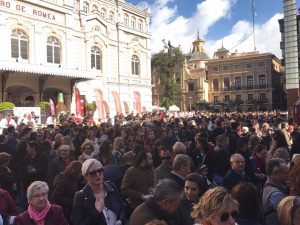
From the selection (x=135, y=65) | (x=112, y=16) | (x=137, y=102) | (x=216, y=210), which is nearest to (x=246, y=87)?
(x=135, y=65)

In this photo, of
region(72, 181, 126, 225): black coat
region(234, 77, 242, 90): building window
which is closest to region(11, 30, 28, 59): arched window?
region(72, 181, 126, 225): black coat

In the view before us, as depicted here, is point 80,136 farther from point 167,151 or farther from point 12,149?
point 167,151

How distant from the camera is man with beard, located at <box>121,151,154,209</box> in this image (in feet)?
17.2

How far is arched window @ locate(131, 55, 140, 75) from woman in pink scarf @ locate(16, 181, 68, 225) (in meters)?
35.7

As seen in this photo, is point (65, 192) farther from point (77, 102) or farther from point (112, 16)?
point (112, 16)

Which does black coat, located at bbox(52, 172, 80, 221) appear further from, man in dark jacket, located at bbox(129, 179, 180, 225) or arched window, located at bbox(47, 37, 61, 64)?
arched window, located at bbox(47, 37, 61, 64)

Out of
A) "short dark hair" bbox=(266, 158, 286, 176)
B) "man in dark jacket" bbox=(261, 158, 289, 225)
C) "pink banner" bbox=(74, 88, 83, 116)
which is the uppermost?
"pink banner" bbox=(74, 88, 83, 116)

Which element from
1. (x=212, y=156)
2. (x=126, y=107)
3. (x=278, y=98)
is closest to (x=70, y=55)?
(x=126, y=107)

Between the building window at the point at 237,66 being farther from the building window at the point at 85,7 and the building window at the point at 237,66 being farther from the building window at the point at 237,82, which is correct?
the building window at the point at 85,7

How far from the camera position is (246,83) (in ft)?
219

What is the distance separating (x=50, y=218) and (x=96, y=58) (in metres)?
31.2

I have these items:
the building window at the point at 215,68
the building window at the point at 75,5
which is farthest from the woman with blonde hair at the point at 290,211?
the building window at the point at 215,68

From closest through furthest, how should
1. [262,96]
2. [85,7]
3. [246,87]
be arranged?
[85,7]
[262,96]
[246,87]

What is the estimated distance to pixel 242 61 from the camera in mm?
66375
